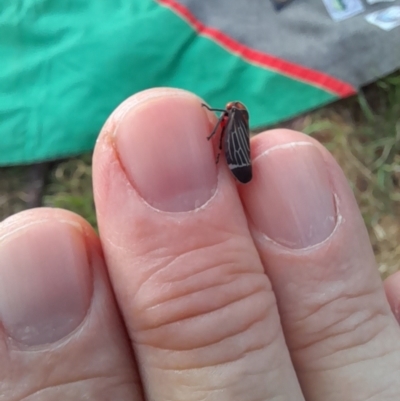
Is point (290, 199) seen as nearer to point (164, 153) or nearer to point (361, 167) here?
point (164, 153)

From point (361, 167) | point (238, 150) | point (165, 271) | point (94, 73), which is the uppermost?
point (238, 150)

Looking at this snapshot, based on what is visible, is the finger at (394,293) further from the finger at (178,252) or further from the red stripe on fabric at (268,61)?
the red stripe on fabric at (268,61)

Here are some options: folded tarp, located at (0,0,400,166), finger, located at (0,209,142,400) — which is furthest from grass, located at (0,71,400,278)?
finger, located at (0,209,142,400)

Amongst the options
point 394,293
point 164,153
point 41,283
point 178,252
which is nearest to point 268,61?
point 394,293

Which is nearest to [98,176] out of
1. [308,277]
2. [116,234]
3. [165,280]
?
[116,234]

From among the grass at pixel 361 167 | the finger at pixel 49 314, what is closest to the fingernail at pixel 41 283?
the finger at pixel 49 314

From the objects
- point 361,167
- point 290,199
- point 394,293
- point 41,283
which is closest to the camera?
point 41,283

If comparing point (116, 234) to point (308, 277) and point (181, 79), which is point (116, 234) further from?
point (181, 79)
